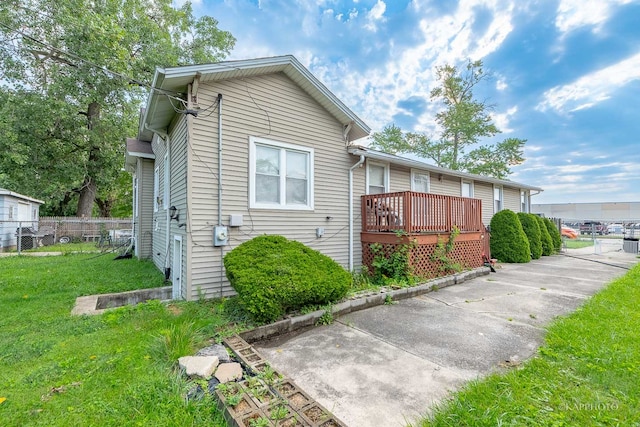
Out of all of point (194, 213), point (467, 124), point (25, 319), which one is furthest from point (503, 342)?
point (467, 124)

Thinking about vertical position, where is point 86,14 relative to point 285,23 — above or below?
above

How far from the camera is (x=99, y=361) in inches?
111

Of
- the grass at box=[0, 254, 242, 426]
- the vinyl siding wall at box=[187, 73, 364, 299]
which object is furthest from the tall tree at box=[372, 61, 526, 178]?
the grass at box=[0, 254, 242, 426]

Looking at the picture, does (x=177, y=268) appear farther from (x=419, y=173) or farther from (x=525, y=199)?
(x=525, y=199)

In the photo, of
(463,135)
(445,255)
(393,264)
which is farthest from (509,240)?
(463,135)

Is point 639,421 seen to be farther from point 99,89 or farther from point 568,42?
point 99,89

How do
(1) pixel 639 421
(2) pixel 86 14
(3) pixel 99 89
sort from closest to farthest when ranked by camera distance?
(1) pixel 639 421, (2) pixel 86 14, (3) pixel 99 89

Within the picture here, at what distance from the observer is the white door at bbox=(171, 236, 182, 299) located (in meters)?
5.28

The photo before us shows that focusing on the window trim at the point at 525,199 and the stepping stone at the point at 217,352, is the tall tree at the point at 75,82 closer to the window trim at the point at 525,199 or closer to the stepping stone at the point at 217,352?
the stepping stone at the point at 217,352

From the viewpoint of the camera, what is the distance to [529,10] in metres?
10.3

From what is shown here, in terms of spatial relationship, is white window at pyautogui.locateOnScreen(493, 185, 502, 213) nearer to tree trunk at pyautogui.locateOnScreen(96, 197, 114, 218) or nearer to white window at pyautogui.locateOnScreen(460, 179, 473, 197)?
white window at pyautogui.locateOnScreen(460, 179, 473, 197)

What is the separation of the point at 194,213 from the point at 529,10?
13409 millimetres

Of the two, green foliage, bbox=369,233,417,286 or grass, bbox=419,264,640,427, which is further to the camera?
green foliage, bbox=369,233,417,286

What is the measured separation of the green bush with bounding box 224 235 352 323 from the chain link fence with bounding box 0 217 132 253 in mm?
10395
